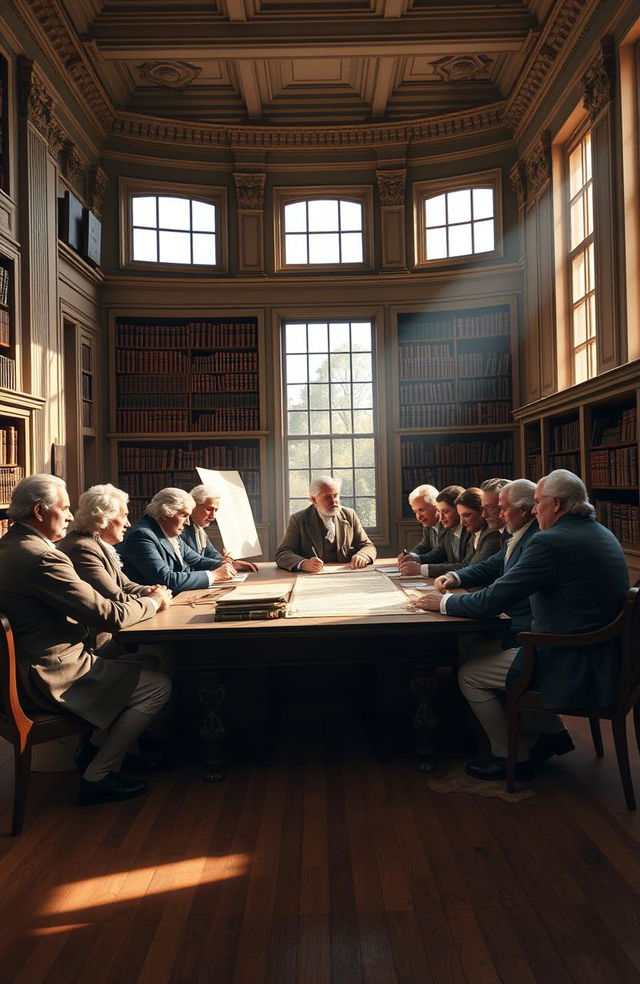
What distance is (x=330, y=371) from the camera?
29.0ft

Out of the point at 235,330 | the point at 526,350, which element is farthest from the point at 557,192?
the point at 235,330

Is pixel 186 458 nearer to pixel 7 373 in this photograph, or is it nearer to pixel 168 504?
pixel 7 373

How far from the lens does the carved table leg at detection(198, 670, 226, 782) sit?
340 cm

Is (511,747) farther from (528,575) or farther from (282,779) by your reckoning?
(282,779)

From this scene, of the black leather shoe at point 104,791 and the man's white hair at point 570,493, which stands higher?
the man's white hair at point 570,493

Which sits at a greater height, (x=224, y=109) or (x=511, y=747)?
(x=224, y=109)

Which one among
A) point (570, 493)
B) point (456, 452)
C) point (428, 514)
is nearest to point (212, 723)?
point (570, 493)

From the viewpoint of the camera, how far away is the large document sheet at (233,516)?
5.85 metres

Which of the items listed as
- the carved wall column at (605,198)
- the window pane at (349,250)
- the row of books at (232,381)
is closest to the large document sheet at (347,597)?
the carved wall column at (605,198)

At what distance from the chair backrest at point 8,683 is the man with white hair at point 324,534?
98.8 inches

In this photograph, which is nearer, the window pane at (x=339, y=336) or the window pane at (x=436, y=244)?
the window pane at (x=436, y=244)

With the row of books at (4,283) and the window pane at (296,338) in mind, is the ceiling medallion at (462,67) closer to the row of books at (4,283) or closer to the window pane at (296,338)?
the window pane at (296,338)

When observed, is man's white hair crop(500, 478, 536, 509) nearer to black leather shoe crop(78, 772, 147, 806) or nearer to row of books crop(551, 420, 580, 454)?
black leather shoe crop(78, 772, 147, 806)

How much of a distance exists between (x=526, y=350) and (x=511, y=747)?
5.84 m
